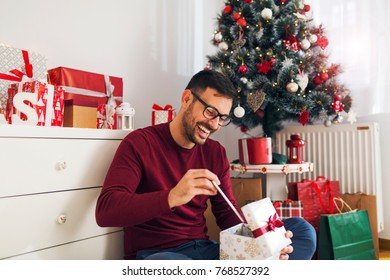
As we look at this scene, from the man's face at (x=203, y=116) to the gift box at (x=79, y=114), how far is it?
447mm

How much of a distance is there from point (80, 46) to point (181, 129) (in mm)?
829

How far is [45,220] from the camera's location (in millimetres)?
1075

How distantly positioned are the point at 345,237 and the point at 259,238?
95 centimetres

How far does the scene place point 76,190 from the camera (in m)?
1.17

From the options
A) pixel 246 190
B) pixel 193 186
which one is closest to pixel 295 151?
pixel 246 190

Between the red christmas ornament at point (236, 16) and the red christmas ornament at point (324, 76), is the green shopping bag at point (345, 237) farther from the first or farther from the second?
the red christmas ornament at point (236, 16)

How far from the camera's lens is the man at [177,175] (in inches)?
40.6

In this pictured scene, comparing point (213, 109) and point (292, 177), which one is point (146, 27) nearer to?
point (213, 109)

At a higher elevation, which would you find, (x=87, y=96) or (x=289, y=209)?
(x=87, y=96)

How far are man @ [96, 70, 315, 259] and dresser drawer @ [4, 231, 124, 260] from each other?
8cm

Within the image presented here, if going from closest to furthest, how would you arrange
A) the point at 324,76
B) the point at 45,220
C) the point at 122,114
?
the point at 45,220 < the point at 122,114 < the point at 324,76

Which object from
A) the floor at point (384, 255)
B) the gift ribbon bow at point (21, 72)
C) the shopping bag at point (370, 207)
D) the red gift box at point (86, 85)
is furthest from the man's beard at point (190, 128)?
the floor at point (384, 255)

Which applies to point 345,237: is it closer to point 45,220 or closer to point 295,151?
point 295,151

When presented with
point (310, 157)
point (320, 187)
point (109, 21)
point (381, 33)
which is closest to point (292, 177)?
point (310, 157)
